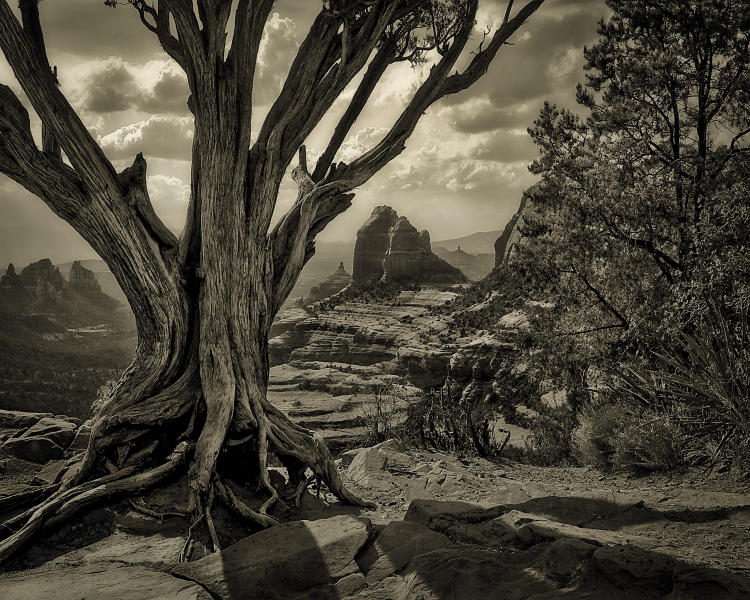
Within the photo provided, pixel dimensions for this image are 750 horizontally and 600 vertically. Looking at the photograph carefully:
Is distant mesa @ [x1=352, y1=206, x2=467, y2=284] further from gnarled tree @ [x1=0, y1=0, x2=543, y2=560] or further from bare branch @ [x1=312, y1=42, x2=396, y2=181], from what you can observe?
gnarled tree @ [x1=0, y1=0, x2=543, y2=560]

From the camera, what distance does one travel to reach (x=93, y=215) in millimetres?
4652

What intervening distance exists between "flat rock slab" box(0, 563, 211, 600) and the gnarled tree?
2.54 ft

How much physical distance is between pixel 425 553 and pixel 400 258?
340 feet

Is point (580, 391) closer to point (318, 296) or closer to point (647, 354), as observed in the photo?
point (647, 354)

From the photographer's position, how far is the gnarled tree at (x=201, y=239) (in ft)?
14.6

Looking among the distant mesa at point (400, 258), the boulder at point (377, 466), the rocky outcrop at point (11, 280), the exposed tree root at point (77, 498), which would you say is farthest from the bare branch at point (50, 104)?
the rocky outcrop at point (11, 280)

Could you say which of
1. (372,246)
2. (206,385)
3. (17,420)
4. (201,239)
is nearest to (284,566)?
(206,385)

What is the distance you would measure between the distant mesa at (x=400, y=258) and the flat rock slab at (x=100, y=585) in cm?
9645

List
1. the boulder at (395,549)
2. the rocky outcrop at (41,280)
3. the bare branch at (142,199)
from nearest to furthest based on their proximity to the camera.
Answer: the boulder at (395,549), the bare branch at (142,199), the rocky outcrop at (41,280)

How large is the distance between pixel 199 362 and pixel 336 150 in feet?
10.7

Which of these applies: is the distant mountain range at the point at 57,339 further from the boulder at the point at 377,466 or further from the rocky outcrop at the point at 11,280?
the boulder at the point at 377,466

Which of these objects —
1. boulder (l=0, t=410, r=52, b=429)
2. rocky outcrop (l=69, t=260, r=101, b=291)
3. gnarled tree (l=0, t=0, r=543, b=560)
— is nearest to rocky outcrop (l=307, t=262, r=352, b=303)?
rocky outcrop (l=69, t=260, r=101, b=291)

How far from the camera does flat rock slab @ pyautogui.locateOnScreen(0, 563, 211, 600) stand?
9.23ft

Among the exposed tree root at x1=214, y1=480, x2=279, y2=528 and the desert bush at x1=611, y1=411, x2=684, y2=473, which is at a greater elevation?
the exposed tree root at x1=214, y1=480, x2=279, y2=528
